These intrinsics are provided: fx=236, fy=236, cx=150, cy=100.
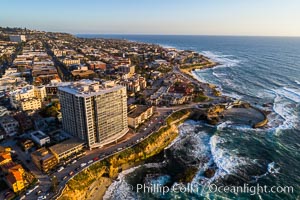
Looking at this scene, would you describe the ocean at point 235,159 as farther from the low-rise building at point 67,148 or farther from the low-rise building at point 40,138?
the low-rise building at point 40,138

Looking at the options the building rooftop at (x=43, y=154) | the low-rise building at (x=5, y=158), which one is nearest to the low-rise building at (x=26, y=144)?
the low-rise building at (x=5, y=158)

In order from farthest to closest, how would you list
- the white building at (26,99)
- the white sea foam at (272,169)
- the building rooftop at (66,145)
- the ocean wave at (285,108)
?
the white building at (26,99) → the ocean wave at (285,108) → the building rooftop at (66,145) → the white sea foam at (272,169)

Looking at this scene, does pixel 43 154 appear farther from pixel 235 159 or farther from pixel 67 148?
pixel 235 159

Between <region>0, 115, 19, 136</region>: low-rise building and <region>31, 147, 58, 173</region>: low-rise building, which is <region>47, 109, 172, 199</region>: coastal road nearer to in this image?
<region>31, 147, 58, 173</region>: low-rise building

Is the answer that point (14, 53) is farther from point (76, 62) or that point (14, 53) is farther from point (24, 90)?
point (24, 90)

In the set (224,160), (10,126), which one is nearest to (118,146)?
(224,160)
